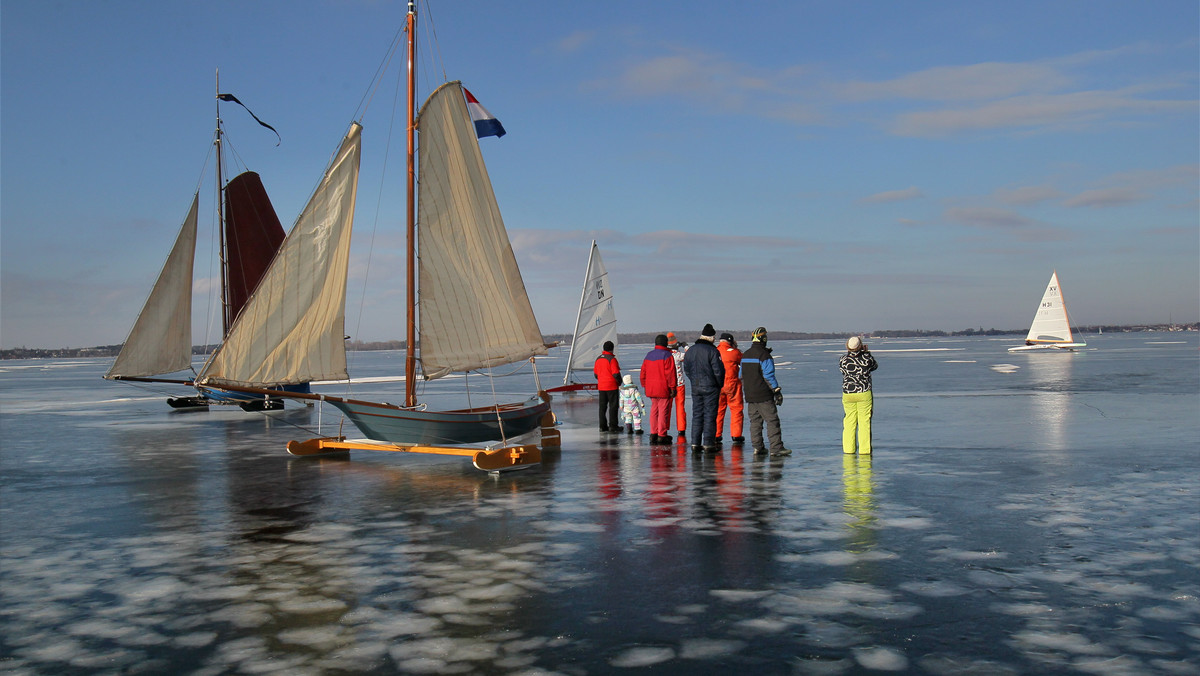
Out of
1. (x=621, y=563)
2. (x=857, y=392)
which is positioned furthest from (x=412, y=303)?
(x=621, y=563)

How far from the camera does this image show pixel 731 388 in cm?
1436

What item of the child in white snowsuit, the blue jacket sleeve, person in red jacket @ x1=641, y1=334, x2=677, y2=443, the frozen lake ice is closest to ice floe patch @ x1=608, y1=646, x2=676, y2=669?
the frozen lake ice

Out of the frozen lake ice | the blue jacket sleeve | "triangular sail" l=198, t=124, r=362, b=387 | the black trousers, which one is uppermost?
"triangular sail" l=198, t=124, r=362, b=387

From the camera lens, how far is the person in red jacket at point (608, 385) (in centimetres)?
1572

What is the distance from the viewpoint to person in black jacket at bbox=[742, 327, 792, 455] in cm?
1253

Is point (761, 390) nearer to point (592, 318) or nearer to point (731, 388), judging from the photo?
point (731, 388)

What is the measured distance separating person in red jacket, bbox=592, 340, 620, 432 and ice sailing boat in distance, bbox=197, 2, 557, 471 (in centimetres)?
193

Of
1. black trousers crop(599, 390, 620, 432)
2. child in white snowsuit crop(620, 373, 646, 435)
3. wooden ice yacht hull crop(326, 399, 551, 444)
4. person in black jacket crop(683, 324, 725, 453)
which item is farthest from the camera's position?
black trousers crop(599, 390, 620, 432)

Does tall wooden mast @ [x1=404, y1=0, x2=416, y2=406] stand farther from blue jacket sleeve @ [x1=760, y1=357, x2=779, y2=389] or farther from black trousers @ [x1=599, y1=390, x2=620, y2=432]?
blue jacket sleeve @ [x1=760, y1=357, x2=779, y2=389]

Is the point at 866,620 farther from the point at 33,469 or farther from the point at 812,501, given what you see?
the point at 33,469

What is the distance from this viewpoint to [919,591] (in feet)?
18.8

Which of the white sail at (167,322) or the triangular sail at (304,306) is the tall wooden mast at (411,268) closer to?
the triangular sail at (304,306)

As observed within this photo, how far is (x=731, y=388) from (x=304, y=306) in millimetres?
7330

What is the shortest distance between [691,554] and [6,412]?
2829 cm
